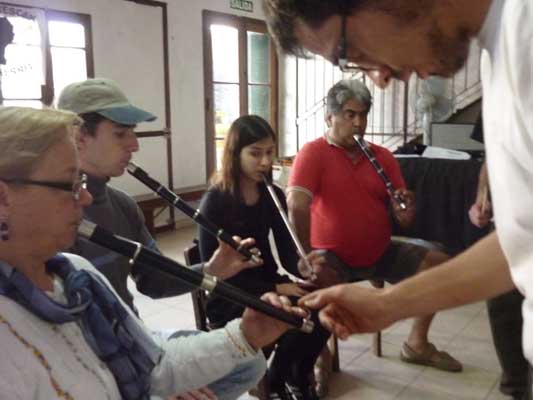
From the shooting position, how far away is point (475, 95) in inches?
236

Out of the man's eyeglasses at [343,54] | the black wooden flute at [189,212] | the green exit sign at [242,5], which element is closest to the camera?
the man's eyeglasses at [343,54]

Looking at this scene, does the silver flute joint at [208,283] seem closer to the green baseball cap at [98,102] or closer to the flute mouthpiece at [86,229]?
the flute mouthpiece at [86,229]

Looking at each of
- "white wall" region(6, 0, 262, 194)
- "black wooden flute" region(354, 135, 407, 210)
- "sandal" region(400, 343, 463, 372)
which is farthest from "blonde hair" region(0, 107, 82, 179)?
"white wall" region(6, 0, 262, 194)

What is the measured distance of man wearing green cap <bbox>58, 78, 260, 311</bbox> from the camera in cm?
157

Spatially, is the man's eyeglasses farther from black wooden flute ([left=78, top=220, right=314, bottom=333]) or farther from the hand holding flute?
the hand holding flute

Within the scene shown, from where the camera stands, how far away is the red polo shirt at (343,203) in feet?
7.62

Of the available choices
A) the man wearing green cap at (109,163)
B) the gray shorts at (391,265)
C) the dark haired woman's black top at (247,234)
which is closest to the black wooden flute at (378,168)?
the gray shorts at (391,265)

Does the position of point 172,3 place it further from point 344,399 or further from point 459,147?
point 344,399

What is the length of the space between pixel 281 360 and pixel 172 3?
12.8 ft

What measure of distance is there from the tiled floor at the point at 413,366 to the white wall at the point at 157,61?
2033mm

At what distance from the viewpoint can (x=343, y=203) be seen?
2336mm

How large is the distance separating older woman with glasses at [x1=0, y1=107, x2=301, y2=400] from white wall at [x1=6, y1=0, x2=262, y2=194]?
334cm

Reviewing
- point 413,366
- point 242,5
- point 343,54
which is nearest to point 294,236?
point 413,366

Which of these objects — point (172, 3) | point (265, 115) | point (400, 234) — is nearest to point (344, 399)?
point (400, 234)
